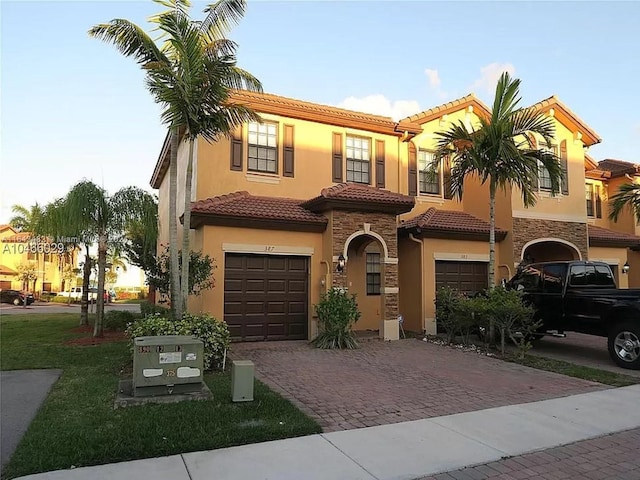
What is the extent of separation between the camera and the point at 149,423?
5.82m

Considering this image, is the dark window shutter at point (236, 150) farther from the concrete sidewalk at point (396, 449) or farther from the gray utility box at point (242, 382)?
the concrete sidewalk at point (396, 449)

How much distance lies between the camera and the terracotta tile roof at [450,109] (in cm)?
1703

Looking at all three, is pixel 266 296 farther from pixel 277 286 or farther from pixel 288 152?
pixel 288 152

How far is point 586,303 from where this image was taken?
1105 cm

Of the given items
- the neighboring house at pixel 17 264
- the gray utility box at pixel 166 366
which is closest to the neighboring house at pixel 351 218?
the gray utility box at pixel 166 366

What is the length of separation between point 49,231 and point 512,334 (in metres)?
13.6

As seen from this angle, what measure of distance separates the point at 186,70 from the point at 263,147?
5.57 meters

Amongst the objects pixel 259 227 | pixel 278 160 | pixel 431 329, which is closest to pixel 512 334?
pixel 431 329

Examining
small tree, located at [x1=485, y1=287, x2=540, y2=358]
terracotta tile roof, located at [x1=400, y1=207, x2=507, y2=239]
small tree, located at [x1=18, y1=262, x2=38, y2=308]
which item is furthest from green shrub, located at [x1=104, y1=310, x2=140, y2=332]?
small tree, located at [x1=18, y1=262, x2=38, y2=308]

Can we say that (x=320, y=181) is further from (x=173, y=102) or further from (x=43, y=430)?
(x=43, y=430)

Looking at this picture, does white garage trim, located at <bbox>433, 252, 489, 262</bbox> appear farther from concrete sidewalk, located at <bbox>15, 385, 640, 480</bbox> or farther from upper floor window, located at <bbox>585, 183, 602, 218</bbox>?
upper floor window, located at <bbox>585, 183, 602, 218</bbox>

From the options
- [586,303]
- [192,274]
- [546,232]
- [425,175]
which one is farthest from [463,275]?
[192,274]

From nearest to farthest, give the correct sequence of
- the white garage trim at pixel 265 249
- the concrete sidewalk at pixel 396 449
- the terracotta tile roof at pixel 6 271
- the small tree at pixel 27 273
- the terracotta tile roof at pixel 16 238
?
the concrete sidewalk at pixel 396 449 < the white garage trim at pixel 265 249 < the small tree at pixel 27 273 < the terracotta tile roof at pixel 16 238 < the terracotta tile roof at pixel 6 271

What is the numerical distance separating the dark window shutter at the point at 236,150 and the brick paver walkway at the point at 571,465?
36.9 ft
